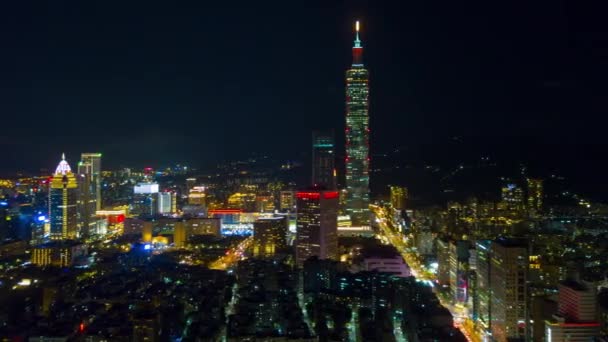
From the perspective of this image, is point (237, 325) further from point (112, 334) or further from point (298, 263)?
point (298, 263)

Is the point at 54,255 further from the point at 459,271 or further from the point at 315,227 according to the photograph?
the point at 459,271

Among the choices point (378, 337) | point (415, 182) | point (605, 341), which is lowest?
point (378, 337)

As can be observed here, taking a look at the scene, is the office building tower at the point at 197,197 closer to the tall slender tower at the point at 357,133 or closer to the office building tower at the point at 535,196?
the tall slender tower at the point at 357,133

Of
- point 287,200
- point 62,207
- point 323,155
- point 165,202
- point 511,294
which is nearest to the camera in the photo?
point 511,294

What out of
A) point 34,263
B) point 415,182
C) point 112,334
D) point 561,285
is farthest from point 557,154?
point 34,263

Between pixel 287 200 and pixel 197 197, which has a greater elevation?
pixel 197 197

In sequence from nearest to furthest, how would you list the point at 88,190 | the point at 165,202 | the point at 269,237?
the point at 269,237 < the point at 88,190 < the point at 165,202

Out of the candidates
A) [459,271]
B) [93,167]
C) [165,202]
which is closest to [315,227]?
[459,271]
